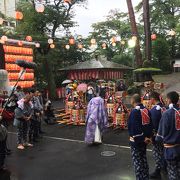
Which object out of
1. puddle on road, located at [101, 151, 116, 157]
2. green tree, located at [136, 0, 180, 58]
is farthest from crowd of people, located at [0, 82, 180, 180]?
green tree, located at [136, 0, 180, 58]

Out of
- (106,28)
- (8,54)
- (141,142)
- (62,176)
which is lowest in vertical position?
(62,176)

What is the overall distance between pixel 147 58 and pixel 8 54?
1259 centimetres

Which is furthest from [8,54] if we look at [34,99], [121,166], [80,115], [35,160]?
[121,166]

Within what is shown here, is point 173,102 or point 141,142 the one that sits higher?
point 173,102

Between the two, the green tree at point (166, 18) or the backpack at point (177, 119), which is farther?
the green tree at point (166, 18)

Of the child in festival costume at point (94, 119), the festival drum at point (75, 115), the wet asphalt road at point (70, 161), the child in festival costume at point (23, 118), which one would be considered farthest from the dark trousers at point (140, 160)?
the festival drum at point (75, 115)

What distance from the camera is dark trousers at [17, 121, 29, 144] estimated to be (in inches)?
439

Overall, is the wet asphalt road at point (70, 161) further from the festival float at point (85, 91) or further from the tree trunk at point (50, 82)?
the tree trunk at point (50, 82)

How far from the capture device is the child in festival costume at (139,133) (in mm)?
6844

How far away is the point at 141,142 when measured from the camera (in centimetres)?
688

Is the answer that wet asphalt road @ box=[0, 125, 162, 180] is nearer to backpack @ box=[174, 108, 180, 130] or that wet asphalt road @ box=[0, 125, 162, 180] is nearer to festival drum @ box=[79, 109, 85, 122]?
backpack @ box=[174, 108, 180, 130]

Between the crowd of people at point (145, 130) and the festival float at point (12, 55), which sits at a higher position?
the festival float at point (12, 55)

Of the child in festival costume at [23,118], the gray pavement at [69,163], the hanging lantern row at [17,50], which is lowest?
the gray pavement at [69,163]

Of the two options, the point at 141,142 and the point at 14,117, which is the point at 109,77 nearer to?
the point at 14,117
